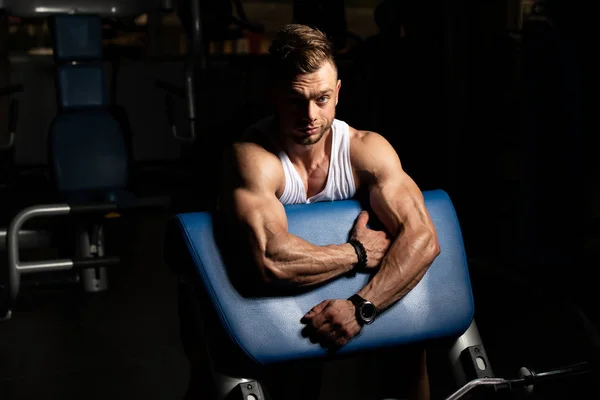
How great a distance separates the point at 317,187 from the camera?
1.62 metres

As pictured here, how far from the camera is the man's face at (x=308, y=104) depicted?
1473 mm

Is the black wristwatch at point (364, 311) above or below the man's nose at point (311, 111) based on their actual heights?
below

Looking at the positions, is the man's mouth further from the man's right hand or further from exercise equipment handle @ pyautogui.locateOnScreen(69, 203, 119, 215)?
exercise equipment handle @ pyautogui.locateOnScreen(69, 203, 119, 215)

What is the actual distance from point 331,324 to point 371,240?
0.18 metres

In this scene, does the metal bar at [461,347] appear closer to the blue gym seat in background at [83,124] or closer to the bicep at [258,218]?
the bicep at [258,218]

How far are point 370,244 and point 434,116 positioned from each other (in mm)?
2223

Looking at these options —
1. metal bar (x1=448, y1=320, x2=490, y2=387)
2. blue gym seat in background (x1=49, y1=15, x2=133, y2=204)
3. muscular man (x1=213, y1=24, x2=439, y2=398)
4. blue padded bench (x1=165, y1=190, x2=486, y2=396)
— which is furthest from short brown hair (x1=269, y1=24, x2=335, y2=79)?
blue gym seat in background (x1=49, y1=15, x2=133, y2=204)

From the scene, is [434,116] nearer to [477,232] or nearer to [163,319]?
[477,232]

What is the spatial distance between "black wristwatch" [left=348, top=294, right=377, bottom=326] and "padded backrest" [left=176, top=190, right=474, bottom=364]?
0.08ft

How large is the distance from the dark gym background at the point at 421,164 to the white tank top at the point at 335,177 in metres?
0.57

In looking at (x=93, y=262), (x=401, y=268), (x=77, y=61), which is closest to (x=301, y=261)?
(x=401, y=268)

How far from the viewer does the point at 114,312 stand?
9.70ft

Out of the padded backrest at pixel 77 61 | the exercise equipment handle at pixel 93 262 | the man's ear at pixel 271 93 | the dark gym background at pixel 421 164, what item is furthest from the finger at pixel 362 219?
the padded backrest at pixel 77 61

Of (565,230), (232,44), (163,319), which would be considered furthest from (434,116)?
(232,44)
